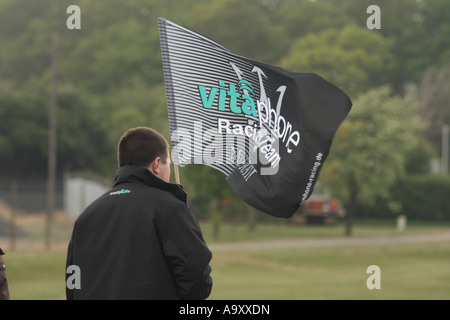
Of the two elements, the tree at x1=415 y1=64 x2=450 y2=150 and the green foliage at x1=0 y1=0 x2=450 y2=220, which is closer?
the green foliage at x1=0 y1=0 x2=450 y2=220

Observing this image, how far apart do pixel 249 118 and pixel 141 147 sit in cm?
166

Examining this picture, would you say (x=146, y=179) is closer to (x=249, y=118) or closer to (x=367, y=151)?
(x=249, y=118)

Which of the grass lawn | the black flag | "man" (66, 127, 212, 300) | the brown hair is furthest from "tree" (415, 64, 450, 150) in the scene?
"man" (66, 127, 212, 300)

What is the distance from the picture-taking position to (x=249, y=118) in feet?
19.2

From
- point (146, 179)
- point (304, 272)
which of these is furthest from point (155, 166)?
point (304, 272)

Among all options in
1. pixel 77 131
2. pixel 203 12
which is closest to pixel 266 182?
pixel 77 131

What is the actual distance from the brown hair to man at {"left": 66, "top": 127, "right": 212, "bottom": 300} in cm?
8

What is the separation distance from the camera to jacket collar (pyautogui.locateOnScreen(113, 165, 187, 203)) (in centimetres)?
422

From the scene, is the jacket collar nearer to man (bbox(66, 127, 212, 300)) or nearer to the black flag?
man (bbox(66, 127, 212, 300))

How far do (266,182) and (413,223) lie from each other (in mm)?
45941

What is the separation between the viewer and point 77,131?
55.5 meters

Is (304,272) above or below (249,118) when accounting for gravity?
below
